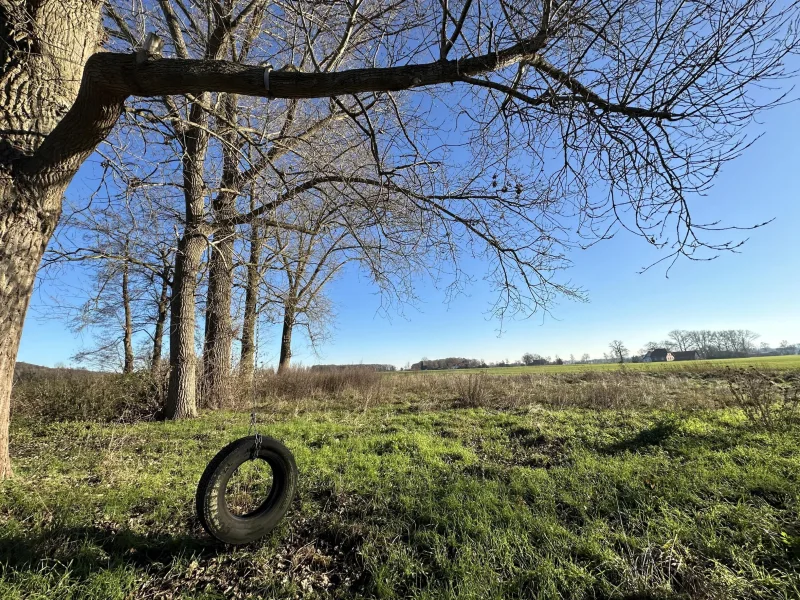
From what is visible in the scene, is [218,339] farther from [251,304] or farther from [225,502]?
[225,502]

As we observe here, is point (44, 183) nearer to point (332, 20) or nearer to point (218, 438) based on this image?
point (332, 20)

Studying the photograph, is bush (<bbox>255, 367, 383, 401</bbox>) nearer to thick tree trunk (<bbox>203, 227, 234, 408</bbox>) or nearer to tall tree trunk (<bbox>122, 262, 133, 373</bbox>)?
thick tree trunk (<bbox>203, 227, 234, 408</bbox>)

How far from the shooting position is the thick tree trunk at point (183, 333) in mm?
8758

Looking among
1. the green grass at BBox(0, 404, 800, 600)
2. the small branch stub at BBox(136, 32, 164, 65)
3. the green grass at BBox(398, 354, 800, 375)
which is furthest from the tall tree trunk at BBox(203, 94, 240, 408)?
the green grass at BBox(398, 354, 800, 375)

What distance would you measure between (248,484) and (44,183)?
4.00m

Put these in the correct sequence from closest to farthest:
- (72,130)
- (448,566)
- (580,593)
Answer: (580,593), (448,566), (72,130)

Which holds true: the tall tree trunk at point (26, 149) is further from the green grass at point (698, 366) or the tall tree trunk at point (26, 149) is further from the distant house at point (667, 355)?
the distant house at point (667, 355)

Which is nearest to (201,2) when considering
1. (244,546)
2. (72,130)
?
(72,130)

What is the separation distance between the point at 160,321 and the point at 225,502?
11.9 meters

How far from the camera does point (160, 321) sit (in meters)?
12.6

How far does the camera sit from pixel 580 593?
2539 mm

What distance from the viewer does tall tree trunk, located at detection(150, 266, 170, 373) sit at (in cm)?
951

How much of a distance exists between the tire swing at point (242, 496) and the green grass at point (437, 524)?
0.80 ft

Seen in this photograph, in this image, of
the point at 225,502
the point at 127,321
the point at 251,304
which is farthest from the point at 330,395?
the point at 225,502
